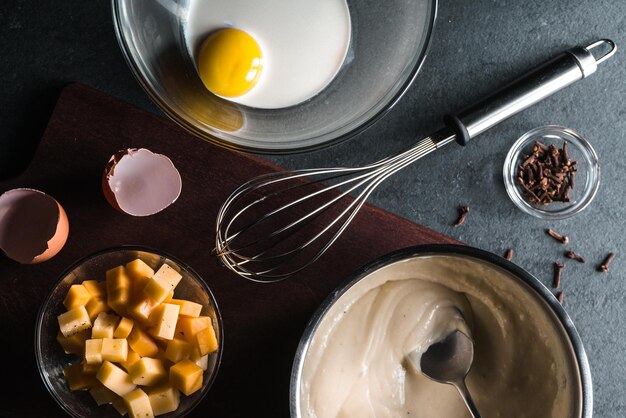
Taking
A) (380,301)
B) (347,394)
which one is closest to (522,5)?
(380,301)

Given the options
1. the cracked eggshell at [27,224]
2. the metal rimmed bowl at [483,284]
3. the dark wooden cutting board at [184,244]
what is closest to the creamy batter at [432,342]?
the metal rimmed bowl at [483,284]

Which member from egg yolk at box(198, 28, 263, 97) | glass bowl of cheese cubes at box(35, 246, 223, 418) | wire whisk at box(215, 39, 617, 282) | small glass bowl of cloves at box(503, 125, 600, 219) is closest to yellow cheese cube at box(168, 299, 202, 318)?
glass bowl of cheese cubes at box(35, 246, 223, 418)

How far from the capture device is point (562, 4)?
146 centimetres

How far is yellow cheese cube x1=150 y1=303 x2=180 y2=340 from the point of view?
4.12 feet

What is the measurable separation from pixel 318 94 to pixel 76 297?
0.54 m

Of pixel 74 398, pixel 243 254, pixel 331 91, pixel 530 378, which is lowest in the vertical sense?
pixel 530 378

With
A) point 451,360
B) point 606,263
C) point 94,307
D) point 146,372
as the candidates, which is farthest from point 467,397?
point 94,307

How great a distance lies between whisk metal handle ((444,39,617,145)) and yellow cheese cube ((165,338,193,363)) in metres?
0.60

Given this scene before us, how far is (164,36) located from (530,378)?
2.77ft

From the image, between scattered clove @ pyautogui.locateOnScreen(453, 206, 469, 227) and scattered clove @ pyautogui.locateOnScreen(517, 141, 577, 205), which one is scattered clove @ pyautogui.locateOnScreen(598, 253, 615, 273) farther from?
scattered clove @ pyautogui.locateOnScreen(453, 206, 469, 227)

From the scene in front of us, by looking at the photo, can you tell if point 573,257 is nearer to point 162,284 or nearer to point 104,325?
point 162,284

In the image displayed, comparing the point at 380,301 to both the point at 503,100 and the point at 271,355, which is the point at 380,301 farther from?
the point at 503,100

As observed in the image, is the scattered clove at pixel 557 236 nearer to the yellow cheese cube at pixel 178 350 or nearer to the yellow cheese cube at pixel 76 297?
the yellow cheese cube at pixel 178 350

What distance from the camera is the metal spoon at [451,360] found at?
1267 millimetres
